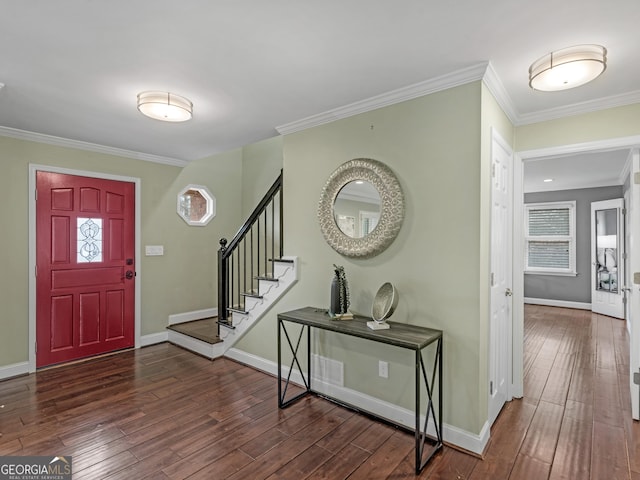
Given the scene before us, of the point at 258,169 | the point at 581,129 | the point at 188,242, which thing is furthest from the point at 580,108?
the point at 188,242

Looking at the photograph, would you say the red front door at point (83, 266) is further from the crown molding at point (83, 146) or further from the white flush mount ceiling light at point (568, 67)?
the white flush mount ceiling light at point (568, 67)

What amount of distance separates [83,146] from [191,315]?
2.53m

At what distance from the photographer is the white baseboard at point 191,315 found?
4.69 metres

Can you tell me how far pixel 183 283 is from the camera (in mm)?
4852

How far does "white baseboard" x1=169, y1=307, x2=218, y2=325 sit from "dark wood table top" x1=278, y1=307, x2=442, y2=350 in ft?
8.46

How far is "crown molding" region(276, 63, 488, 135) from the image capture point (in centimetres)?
217

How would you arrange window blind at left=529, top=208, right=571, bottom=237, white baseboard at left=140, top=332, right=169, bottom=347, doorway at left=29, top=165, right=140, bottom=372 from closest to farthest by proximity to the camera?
1. doorway at left=29, top=165, right=140, bottom=372
2. white baseboard at left=140, top=332, right=169, bottom=347
3. window blind at left=529, top=208, right=571, bottom=237

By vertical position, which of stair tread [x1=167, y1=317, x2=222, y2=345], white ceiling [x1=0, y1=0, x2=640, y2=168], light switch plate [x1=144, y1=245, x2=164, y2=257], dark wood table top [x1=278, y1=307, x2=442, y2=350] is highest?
white ceiling [x1=0, y1=0, x2=640, y2=168]

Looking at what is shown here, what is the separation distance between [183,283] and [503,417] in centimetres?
410

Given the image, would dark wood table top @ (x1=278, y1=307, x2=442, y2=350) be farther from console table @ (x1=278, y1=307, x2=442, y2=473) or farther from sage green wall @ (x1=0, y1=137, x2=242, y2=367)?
sage green wall @ (x1=0, y1=137, x2=242, y2=367)

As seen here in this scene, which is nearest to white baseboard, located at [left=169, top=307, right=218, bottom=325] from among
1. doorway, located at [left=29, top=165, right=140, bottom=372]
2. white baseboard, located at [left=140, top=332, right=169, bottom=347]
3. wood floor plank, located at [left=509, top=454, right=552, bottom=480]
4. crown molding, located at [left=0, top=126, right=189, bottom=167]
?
white baseboard, located at [left=140, top=332, right=169, bottom=347]

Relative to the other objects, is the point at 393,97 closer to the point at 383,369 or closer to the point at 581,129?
the point at 581,129

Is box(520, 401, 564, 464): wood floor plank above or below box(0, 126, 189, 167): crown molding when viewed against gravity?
A: below

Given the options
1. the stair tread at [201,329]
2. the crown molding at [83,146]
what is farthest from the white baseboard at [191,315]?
the crown molding at [83,146]
